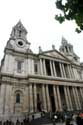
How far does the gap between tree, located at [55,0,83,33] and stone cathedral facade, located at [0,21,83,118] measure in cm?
1783

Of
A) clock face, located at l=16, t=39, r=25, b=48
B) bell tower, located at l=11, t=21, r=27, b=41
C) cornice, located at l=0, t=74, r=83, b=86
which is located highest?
bell tower, located at l=11, t=21, r=27, b=41

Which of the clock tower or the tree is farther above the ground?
the clock tower

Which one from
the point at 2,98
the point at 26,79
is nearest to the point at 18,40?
the point at 26,79

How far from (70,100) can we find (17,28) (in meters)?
21.7

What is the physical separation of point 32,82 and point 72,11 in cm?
1873

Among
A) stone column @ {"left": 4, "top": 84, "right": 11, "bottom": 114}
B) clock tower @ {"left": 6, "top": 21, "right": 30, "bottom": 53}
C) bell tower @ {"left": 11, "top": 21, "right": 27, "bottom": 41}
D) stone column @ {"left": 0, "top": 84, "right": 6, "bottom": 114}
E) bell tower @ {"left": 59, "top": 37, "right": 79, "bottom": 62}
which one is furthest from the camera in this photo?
bell tower @ {"left": 59, "top": 37, "right": 79, "bottom": 62}

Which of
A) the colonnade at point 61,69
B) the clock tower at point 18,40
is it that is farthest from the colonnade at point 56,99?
the clock tower at point 18,40

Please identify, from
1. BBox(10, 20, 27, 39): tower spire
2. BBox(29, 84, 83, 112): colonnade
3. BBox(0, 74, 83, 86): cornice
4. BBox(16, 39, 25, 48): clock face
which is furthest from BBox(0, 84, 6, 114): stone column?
BBox(10, 20, 27, 39): tower spire

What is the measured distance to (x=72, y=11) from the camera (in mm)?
5035

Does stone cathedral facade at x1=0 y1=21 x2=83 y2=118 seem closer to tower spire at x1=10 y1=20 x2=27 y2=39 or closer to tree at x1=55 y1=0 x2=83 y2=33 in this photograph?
tower spire at x1=10 y1=20 x2=27 y2=39

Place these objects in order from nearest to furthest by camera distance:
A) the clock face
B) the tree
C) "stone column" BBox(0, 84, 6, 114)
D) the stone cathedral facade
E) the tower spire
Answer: the tree, "stone column" BBox(0, 84, 6, 114), the stone cathedral facade, the clock face, the tower spire

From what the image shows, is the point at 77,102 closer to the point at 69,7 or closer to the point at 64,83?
the point at 64,83

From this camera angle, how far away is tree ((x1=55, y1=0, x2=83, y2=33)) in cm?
473

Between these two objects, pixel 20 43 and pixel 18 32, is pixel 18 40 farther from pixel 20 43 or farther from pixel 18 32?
pixel 18 32
